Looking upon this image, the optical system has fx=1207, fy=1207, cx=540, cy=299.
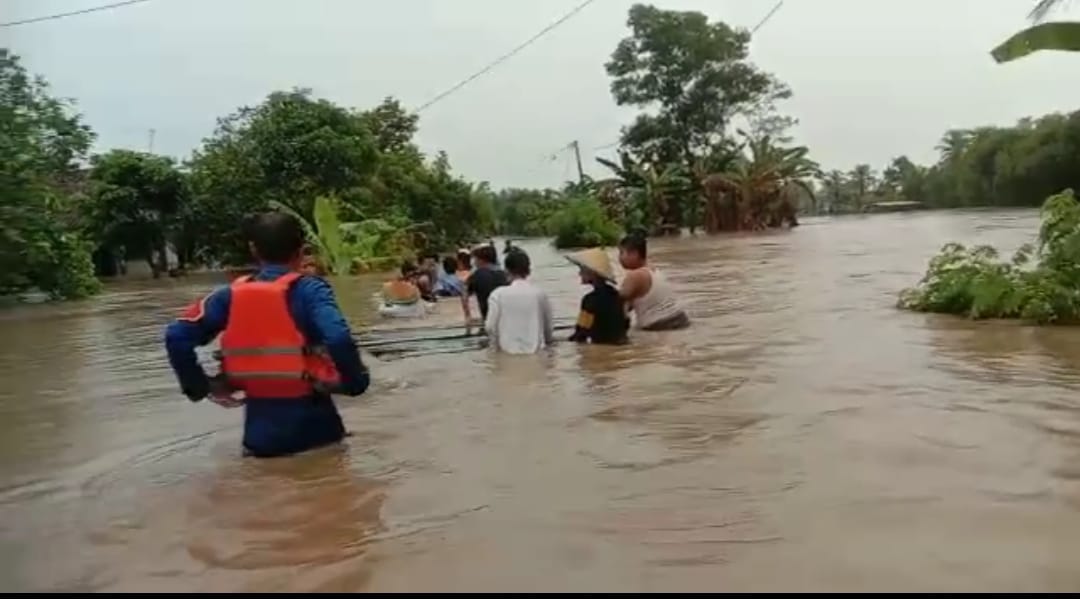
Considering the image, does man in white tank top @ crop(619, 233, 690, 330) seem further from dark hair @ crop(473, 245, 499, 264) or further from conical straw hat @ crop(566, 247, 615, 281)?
dark hair @ crop(473, 245, 499, 264)

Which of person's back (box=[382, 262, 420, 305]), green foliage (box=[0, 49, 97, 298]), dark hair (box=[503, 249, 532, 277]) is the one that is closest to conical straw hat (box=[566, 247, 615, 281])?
dark hair (box=[503, 249, 532, 277])

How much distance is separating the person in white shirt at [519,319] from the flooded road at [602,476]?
9.1 inches

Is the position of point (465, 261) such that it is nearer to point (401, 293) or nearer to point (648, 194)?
point (401, 293)

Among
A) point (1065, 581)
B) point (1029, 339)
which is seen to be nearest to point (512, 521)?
point (1065, 581)

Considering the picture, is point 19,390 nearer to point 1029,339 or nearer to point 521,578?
point 521,578

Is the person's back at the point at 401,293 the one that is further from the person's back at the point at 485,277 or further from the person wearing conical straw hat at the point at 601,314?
the person wearing conical straw hat at the point at 601,314

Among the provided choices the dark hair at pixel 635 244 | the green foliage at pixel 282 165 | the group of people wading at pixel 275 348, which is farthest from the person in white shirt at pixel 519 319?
the green foliage at pixel 282 165

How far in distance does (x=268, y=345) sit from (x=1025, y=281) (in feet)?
28.2

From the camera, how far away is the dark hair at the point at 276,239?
5.31 metres

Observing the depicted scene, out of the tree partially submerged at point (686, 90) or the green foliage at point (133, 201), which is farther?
the tree partially submerged at point (686, 90)

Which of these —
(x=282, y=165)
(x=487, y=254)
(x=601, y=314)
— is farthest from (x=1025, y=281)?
(x=282, y=165)

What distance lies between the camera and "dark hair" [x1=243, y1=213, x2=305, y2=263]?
531 cm

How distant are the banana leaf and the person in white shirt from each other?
4565mm

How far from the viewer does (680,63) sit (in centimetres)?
5088
